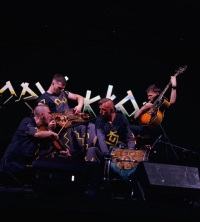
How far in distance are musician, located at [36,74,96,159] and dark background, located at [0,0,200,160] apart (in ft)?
1.69

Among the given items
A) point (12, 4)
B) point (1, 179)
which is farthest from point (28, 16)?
point (1, 179)

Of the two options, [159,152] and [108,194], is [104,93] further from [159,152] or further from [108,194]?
[108,194]

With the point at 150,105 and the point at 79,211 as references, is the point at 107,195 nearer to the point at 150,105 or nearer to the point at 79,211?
the point at 150,105

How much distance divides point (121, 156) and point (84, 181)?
119 centimetres

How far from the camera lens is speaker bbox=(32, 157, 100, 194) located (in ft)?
14.9

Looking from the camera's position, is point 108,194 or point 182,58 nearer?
point 108,194

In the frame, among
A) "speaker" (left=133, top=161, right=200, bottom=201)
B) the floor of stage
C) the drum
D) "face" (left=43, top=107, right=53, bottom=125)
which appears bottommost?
the drum

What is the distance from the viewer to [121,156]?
18.5ft

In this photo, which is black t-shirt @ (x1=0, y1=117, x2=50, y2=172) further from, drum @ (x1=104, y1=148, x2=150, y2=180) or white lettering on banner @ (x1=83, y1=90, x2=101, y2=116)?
white lettering on banner @ (x1=83, y1=90, x2=101, y2=116)

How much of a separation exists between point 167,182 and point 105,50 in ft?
14.0

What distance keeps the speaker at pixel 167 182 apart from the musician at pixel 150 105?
258 cm

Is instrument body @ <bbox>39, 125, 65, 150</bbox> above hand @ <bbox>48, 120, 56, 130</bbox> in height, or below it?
below

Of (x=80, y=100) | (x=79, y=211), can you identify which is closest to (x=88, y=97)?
(x=80, y=100)

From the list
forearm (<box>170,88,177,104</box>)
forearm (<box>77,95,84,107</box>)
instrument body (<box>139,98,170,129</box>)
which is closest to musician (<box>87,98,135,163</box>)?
instrument body (<box>139,98,170,129</box>)
